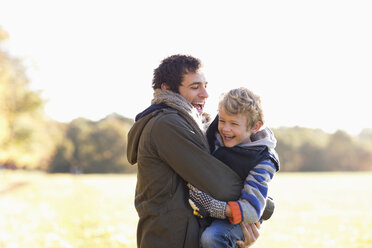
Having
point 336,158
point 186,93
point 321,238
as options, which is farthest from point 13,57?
point 336,158

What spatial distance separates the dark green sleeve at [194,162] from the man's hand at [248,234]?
0.26 metres

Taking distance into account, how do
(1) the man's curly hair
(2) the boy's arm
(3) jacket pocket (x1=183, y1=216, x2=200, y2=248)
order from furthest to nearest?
(1) the man's curly hair → (3) jacket pocket (x1=183, y1=216, x2=200, y2=248) → (2) the boy's arm

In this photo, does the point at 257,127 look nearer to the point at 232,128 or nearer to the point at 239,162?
the point at 232,128

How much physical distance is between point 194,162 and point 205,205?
0.30 m

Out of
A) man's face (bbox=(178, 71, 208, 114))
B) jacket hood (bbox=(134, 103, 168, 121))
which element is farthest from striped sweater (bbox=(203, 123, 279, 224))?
jacket hood (bbox=(134, 103, 168, 121))

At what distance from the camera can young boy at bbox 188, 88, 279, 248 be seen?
121 inches

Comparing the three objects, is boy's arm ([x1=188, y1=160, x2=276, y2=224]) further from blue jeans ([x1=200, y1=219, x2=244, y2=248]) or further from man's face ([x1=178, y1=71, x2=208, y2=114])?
man's face ([x1=178, y1=71, x2=208, y2=114])

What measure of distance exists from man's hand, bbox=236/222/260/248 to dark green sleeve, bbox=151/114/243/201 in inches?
10.1

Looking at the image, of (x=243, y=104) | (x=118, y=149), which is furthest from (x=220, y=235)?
(x=118, y=149)

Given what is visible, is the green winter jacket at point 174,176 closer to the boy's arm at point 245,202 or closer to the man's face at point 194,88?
the boy's arm at point 245,202

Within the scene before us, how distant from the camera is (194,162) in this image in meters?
3.07

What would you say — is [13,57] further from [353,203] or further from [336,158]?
[336,158]

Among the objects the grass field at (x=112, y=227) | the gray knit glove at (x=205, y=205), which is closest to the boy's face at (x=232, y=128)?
the gray knit glove at (x=205, y=205)

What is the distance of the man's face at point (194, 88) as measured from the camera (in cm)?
347
